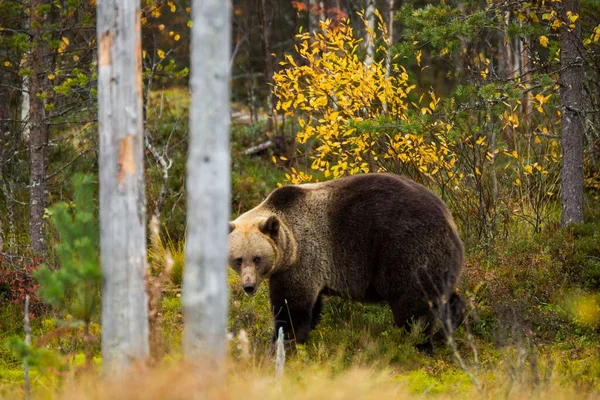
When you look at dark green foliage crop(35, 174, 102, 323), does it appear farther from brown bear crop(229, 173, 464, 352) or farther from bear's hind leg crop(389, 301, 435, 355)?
bear's hind leg crop(389, 301, 435, 355)

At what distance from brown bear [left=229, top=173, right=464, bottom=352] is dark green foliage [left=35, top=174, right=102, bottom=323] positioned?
2.20 m

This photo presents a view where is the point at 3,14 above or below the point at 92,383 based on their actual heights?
above

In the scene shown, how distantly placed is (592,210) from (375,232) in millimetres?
4537

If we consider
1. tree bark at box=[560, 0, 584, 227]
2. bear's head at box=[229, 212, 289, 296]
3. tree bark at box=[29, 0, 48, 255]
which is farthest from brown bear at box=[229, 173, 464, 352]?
tree bark at box=[29, 0, 48, 255]

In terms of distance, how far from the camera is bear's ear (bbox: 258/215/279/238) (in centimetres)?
706

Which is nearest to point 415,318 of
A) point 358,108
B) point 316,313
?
point 316,313

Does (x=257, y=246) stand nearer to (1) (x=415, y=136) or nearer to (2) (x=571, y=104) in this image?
(1) (x=415, y=136)

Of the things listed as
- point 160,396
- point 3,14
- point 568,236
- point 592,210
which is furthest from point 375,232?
point 3,14

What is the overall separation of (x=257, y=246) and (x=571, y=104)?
4.24 m

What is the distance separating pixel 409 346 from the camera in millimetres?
7078

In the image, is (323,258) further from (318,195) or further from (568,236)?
(568,236)

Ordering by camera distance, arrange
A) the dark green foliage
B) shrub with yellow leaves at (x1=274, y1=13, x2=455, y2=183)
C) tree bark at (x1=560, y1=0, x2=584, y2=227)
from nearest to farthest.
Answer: the dark green foliage
tree bark at (x1=560, y1=0, x2=584, y2=227)
shrub with yellow leaves at (x1=274, y1=13, x2=455, y2=183)

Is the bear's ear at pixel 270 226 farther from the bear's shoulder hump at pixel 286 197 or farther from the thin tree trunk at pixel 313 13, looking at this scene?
the thin tree trunk at pixel 313 13

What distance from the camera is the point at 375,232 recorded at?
714 centimetres
